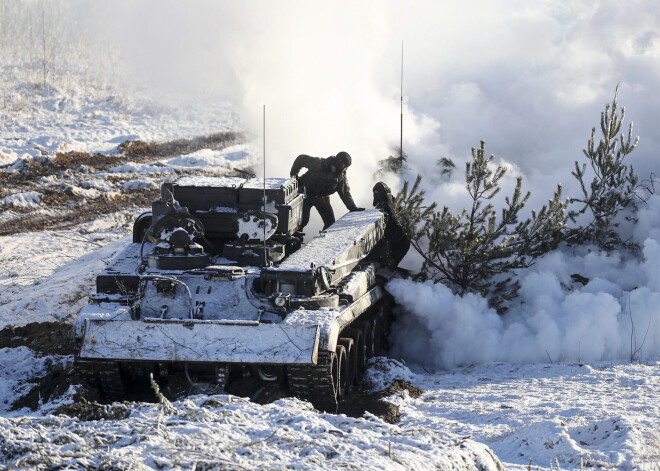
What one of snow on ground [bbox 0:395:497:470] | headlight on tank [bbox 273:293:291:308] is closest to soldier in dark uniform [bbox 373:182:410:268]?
headlight on tank [bbox 273:293:291:308]

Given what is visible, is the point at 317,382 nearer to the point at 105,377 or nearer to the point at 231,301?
the point at 231,301

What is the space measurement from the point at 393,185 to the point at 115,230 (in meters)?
5.54

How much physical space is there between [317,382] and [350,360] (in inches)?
63.9

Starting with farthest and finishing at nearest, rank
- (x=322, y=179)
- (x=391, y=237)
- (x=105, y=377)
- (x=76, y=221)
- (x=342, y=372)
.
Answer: (x=76, y=221)
(x=322, y=179)
(x=391, y=237)
(x=342, y=372)
(x=105, y=377)

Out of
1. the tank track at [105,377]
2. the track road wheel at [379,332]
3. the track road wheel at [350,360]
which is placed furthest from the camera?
the track road wheel at [379,332]

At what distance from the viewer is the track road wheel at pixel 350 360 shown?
9.98m

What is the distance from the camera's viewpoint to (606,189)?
1408 cm

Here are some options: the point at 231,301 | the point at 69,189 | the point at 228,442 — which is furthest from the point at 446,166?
the point at 228,442

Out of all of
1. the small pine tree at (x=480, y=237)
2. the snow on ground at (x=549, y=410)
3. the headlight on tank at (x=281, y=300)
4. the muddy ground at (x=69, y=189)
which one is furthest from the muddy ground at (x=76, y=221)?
the small pine tree at (x=480, y=237)

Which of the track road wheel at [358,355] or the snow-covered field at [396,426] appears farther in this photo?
the track road wheel at [358,355]

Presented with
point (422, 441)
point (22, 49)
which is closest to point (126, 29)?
point (22, 49)

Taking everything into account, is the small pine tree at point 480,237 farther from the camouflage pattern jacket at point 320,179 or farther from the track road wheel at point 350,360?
the track road wheel at point 350,360

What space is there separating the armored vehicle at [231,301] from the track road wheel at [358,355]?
1 centimetres

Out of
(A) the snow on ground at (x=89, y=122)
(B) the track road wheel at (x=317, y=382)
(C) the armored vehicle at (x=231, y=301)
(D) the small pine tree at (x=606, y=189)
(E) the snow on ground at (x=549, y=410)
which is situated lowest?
(E) the snow on ground at (x=549, y=410)
